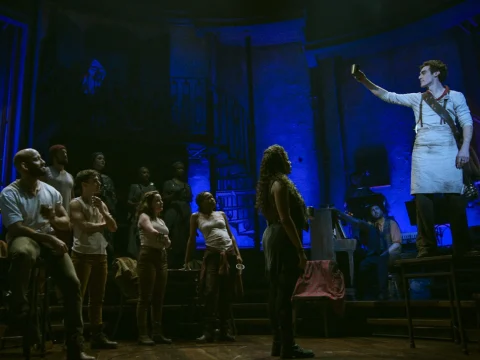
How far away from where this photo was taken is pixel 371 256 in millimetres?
6445

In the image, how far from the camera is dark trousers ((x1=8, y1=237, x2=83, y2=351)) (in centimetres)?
265

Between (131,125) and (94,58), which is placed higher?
(94,58)

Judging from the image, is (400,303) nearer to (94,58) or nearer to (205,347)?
(205,347)

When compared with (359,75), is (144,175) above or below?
above

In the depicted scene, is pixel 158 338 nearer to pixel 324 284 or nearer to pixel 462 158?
pixel 324 284

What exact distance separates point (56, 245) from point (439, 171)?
283 cm

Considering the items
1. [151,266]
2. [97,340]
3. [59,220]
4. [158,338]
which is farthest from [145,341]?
[59,220]

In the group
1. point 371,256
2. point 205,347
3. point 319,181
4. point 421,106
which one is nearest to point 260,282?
point 371,256

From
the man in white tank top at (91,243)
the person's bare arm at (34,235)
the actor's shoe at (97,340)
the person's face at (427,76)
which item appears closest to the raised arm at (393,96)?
the person's face at (427,76)

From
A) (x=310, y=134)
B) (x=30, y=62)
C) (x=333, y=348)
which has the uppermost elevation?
(x=30, y=62)

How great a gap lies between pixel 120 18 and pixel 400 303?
26.3 feet

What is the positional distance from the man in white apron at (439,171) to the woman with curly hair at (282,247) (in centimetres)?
103

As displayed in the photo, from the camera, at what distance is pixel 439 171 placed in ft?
11.7

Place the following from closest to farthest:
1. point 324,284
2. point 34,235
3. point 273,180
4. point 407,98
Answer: point 34,235
point 273,180
point 407,98
point 324,284
